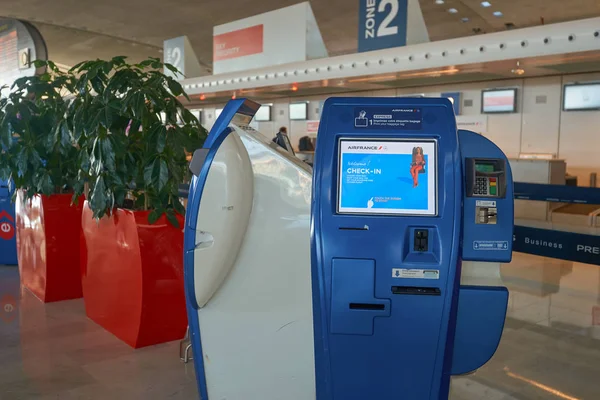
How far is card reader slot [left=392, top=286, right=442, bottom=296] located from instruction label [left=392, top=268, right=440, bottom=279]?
0.14 ft

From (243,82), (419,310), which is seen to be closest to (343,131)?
(419,310)

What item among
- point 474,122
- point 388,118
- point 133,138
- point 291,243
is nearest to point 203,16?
point 474,122

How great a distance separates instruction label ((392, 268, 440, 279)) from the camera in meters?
1.84

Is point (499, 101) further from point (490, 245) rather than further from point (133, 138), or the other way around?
point (490, 245)

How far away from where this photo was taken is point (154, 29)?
46.3 ft

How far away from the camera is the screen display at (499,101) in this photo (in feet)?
31.8

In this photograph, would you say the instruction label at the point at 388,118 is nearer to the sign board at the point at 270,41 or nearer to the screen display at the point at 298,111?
the sign board at the point at 270,41

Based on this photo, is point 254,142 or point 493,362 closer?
point 254,142

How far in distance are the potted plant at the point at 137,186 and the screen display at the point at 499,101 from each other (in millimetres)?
7562

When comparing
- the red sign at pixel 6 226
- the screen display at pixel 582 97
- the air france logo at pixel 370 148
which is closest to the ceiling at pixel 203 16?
the screen display at pixel 582 97

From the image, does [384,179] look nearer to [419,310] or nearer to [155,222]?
[419,310]

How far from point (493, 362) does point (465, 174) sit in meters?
1.99

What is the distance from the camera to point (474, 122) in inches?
404

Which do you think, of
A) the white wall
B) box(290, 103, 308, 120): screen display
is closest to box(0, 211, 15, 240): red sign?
the white wall
